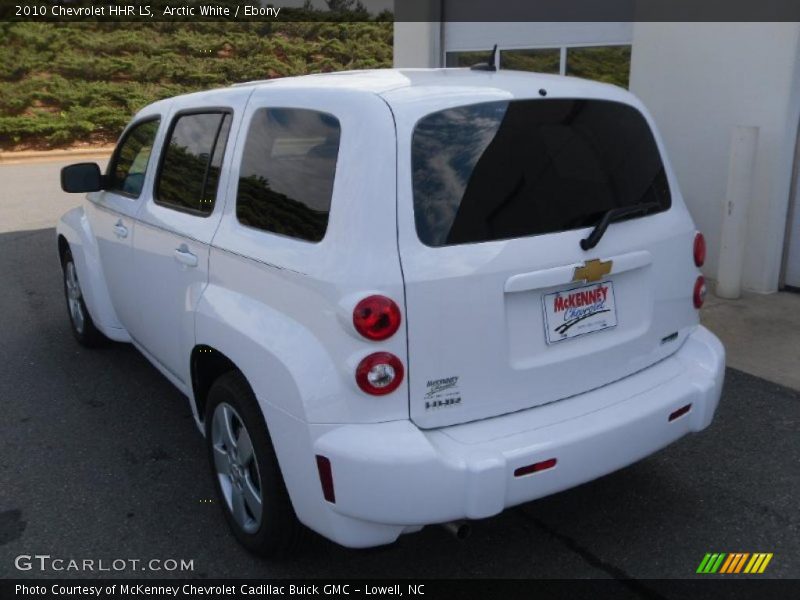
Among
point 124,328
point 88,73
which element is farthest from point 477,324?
point 88,73

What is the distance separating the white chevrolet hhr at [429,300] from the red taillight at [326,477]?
14 mm

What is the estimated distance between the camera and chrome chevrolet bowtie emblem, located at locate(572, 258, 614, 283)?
107 inches

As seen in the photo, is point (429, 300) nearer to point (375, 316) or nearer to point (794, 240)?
point (375, 316)

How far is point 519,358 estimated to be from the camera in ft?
8.70

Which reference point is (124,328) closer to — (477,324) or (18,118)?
(477,324)

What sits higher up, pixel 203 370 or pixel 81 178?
pixel 81 178

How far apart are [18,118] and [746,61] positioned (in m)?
20.9

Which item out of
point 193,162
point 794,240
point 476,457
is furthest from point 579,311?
point 794,240

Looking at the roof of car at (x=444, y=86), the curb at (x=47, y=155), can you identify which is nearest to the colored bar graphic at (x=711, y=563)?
the roof of car at (x=444, y=86)

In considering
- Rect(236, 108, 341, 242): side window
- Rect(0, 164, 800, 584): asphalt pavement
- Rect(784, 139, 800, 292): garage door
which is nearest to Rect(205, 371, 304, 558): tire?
Rect(0, 164, 800, 584): asphalt pavement

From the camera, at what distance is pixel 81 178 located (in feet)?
15.1

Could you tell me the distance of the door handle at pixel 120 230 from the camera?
13.8 ft

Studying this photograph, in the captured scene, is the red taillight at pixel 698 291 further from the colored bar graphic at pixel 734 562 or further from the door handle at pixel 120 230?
the door handle at pixel 120 230

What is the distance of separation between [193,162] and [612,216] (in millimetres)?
1897
